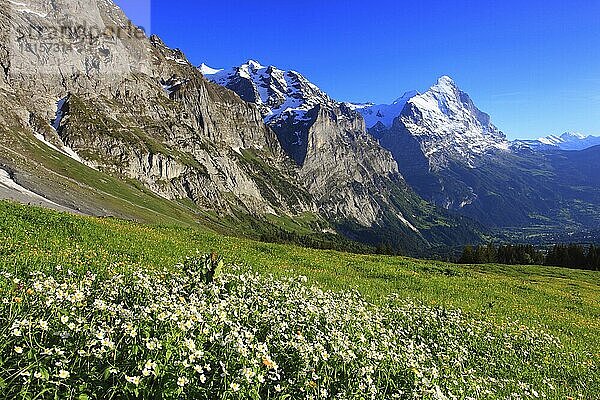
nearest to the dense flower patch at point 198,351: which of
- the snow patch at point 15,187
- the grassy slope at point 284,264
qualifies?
the grassy slope at point 284,264

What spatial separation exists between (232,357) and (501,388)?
794cm

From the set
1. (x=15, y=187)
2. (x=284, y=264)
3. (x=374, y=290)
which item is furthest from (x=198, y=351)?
(x=15, y=187)

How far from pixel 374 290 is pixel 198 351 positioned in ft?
A: 58.2

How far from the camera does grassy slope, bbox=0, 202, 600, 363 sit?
16.7 metres

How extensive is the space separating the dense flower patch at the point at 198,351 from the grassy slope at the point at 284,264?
6258 mm

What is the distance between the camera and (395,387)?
784 cm

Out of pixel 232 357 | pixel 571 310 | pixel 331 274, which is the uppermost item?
pixel 232 357

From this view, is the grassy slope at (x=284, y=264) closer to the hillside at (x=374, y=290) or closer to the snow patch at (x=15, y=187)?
the hillside at (x=374, y=290)

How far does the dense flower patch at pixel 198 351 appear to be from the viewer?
550 centimetres

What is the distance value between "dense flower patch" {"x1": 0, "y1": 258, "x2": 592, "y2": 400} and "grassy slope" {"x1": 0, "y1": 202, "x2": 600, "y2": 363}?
6258mm

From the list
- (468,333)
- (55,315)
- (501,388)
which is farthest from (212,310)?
(468,333)

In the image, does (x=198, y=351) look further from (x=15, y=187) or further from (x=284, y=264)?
(x=15, y=187)

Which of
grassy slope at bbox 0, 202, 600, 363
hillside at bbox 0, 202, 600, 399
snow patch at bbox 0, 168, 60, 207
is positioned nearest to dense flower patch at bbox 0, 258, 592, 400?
hillside at bbox 0, 202, 600, 399

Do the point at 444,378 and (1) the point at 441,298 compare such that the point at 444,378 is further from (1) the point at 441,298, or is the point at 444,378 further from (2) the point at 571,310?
(2) the point at 571,310
